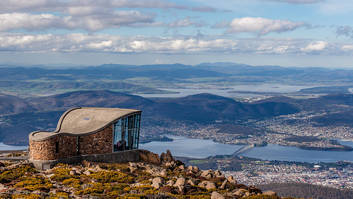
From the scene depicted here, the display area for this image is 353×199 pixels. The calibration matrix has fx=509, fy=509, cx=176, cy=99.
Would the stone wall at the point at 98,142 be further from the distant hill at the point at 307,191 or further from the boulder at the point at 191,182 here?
the distant hill at the point at 307,191

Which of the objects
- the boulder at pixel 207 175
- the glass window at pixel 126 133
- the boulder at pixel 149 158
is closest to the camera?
the boulder at pixel 207 175

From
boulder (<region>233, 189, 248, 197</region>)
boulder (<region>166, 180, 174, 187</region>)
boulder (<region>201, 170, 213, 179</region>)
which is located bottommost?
boulder (<region>201, 170, 213, 179</region>)

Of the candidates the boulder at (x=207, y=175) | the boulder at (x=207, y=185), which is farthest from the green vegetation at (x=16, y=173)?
the boulder at (x=207, y=175)

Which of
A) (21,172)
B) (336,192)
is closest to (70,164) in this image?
(21,172)

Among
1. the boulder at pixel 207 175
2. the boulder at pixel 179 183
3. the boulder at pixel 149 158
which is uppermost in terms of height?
the boulder at pixel 179 183

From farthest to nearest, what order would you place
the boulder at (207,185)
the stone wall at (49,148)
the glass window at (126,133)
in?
the glass window at (126,133)
the stone wall at (49,148)
the boulder at (207,185)

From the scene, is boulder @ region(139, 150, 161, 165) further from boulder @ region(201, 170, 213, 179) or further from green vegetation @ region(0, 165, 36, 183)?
green vegetation @ region(0, 165, 36, 183)

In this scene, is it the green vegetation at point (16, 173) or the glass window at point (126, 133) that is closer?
the green vegetation at point (16, 173)

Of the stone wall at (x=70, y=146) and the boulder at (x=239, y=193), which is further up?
the stone wall at (x=70, y=146)

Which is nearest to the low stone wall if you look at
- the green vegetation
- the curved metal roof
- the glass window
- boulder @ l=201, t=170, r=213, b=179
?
the glass window

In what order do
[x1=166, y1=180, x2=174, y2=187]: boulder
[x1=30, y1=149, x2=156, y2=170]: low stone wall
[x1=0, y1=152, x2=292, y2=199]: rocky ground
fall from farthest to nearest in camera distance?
[x1=30, y1=149, x2=156, y2=170]: low stone wall
[x1=166, y1=180, x2=174, y2=187]: boulder
[x1=0, y1=152, x2=292, y2=199]: rocky ground
